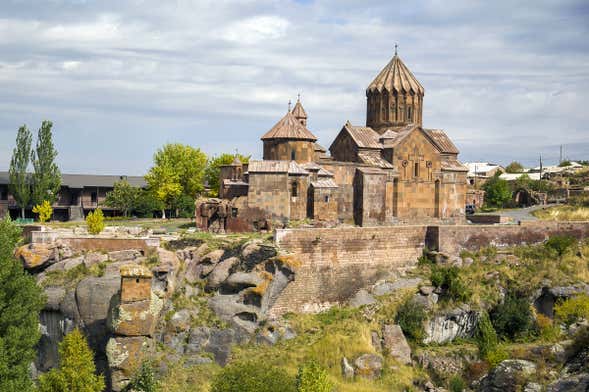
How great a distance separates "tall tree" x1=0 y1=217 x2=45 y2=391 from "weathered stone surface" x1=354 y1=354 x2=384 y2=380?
1119 centimetres

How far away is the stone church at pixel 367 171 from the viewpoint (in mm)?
32188

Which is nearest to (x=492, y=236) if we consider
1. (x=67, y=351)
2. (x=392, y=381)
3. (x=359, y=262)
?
(x=359, y=262)

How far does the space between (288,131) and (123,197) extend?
1627 cm

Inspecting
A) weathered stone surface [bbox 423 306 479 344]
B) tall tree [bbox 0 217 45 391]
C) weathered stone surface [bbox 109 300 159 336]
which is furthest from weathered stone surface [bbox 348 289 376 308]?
tall tree [bbox 0 217 45 391]

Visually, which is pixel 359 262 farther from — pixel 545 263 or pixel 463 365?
pixel 545 263

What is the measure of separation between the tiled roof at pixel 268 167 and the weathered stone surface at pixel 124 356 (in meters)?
10.3

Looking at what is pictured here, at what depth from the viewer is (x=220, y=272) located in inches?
1062

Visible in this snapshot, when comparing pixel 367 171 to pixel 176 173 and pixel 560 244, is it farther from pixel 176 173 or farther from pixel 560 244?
pixel 176 173

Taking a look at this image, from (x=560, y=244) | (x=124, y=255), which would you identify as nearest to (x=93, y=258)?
(x=124, y=255)

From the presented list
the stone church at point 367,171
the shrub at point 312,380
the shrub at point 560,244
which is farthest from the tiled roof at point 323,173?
the shrub at point 312,380

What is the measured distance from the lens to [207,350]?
2547 cm

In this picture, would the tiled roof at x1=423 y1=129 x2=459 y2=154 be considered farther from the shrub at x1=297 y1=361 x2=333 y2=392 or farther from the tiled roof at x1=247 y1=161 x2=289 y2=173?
the shrub at x1=297 y1=361 x2=333 y2=392

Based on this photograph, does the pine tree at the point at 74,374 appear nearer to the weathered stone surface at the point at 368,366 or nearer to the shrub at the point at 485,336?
the weathered stone surface at the point at 368,366

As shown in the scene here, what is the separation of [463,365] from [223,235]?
1101cm
